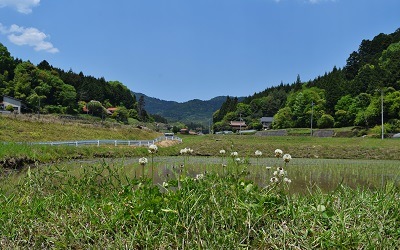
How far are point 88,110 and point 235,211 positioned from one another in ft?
278

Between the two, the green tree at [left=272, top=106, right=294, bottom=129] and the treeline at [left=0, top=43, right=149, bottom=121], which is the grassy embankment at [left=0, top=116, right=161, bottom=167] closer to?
the treeline at [left=0, top=43, right=149, bottom=121]

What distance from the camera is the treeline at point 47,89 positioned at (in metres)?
72.4

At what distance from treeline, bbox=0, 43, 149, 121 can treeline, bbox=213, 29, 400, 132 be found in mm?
41924

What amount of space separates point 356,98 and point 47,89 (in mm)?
66342

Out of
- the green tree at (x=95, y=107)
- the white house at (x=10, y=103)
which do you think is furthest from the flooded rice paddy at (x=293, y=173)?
the green tree at (x=95, y=107)

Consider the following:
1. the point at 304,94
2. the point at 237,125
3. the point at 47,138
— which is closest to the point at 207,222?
the point at 47,138

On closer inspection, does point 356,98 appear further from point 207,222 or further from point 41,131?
point 207,222

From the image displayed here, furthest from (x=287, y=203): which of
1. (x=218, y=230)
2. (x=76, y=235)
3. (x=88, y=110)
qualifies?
(x=88, y=110)

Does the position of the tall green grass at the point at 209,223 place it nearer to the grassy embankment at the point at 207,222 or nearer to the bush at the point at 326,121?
the grassy embankment at the point at 207,222

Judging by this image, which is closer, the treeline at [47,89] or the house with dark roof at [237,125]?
the treeline at [47,89]

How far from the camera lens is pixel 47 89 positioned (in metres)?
75.4

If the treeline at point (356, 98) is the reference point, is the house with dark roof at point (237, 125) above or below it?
below

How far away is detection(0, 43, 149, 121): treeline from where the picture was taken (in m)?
72.4

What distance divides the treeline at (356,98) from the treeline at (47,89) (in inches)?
1651
